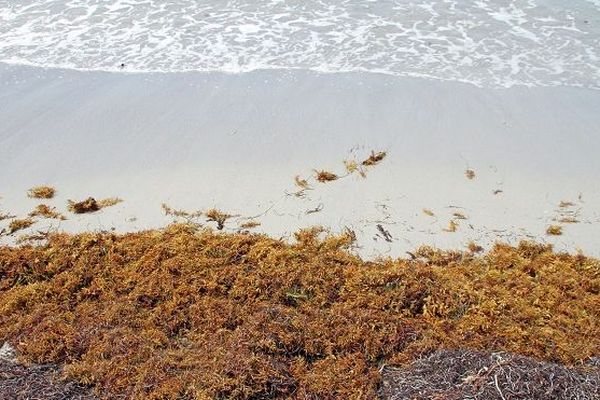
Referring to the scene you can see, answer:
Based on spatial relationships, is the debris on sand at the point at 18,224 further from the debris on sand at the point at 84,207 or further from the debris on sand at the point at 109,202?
the debris on sand at the point at 109,202

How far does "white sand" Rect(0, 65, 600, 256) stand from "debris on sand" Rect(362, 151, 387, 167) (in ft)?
0.28

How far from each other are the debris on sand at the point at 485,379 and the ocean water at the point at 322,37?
4473 millimetres

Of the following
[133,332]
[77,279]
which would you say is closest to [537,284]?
[133,332]

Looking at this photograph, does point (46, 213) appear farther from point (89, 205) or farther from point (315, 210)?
point (315, 210)

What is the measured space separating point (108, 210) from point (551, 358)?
3.76 m

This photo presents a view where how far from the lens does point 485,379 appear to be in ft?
10.2

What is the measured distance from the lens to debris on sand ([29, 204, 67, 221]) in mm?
4781

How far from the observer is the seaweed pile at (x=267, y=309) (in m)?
3.31

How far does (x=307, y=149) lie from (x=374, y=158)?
0.71m

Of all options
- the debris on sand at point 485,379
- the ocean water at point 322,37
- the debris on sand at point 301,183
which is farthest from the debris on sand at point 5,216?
the debris on sand at point 485,379

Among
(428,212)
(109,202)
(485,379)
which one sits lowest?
(428,212)

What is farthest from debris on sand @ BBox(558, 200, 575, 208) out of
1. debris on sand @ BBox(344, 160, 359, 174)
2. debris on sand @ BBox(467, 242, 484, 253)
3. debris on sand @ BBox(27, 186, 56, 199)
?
debris on sand @ BBox(27, 186, 56, 199)

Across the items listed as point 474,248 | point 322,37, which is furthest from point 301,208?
point 322,37

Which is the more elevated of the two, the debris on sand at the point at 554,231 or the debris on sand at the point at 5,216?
the debris on sand at the point at 5,216
